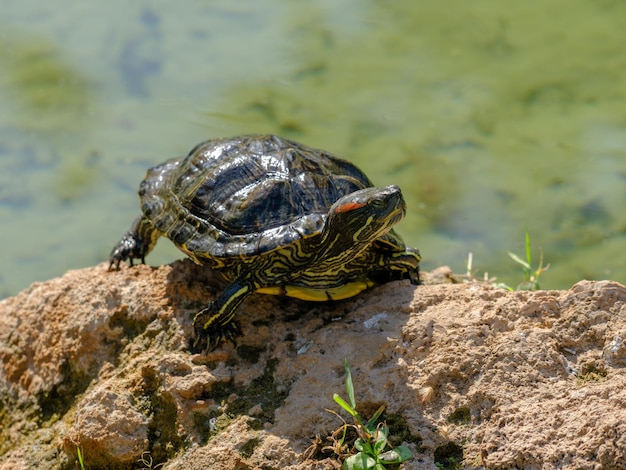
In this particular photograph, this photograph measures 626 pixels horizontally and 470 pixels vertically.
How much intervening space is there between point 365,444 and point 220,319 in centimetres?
90

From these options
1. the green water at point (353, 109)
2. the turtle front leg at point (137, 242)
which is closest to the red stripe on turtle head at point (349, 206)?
the turtle front leg at point (137, 242)

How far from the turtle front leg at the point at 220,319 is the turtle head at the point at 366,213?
0.48 m

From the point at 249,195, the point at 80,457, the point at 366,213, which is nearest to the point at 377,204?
the point at 366,213

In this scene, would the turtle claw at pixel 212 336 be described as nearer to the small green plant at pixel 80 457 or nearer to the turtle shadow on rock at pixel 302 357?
the turtle shadow on rock at pixel 302 357

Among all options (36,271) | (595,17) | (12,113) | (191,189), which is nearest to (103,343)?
(191,189)

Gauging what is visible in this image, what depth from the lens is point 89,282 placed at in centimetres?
396

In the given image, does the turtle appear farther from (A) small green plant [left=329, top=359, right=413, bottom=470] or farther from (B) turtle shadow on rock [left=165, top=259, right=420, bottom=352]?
(A) small green plant [left=329, top=359, right=413, bottom=470]

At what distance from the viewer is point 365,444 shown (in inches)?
112

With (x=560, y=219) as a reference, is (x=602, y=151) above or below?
above

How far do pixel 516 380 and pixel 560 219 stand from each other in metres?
3.56

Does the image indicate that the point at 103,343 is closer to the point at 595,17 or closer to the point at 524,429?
the point at 524,429

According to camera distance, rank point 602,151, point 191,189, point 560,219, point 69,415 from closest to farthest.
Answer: point 69,415
point 191,189
point 560,219
point 602,151

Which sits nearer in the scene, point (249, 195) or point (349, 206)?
point (349, 206)

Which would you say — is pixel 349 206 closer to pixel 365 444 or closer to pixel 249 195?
pixel 249 195
